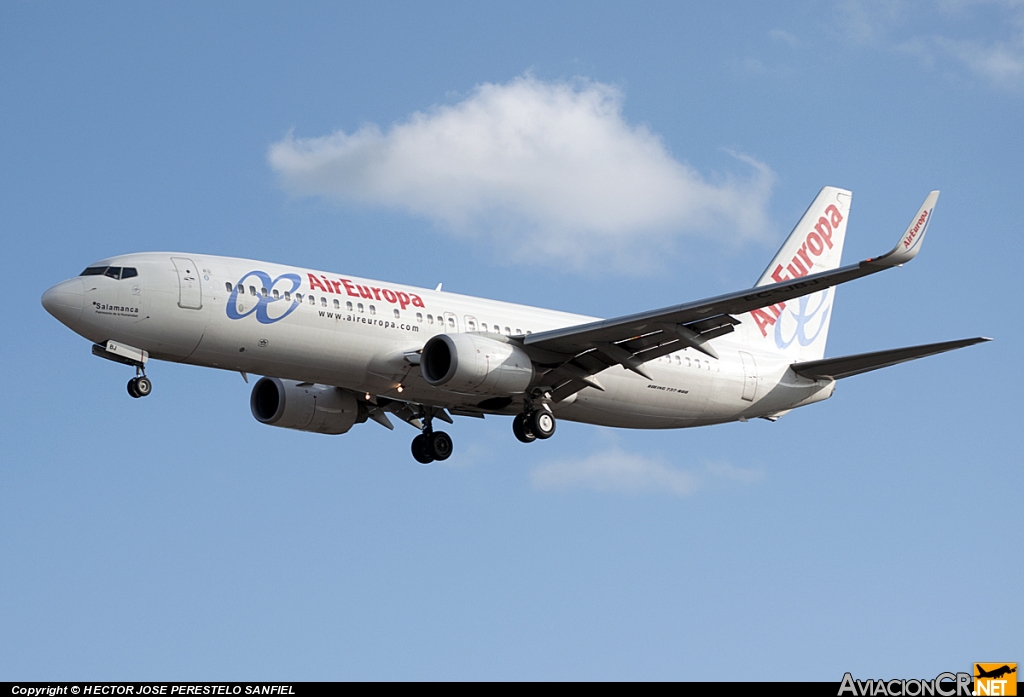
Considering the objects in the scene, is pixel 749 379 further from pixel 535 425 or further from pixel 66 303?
pixel 66 303

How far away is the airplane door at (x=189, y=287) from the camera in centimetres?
3288

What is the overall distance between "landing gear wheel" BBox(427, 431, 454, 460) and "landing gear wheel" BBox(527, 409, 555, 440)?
4.42 meters

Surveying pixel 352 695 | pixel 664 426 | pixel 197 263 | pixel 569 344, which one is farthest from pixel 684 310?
pixel 352 695

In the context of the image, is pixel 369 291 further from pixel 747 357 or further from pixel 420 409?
pixel 747 357

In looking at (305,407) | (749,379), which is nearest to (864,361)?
(749,379)

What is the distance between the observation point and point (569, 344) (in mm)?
36125

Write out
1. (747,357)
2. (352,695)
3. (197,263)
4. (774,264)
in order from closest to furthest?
1. (352,695)
2. (197,263)
3. (747,357)
4. (774,264)

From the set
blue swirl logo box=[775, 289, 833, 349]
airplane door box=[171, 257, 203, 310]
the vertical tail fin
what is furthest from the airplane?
blue swirl logo box=[775, 289, 833, 349]

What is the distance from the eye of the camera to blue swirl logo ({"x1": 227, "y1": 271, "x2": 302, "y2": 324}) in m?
33.3

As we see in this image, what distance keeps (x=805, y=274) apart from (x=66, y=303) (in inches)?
1020

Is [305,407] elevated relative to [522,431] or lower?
elevated

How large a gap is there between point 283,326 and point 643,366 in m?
10.9

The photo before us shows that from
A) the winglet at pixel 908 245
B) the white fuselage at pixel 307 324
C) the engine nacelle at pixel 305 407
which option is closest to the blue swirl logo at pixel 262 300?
the white fuselage at pixel 307 324

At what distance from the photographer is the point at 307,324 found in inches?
1334
